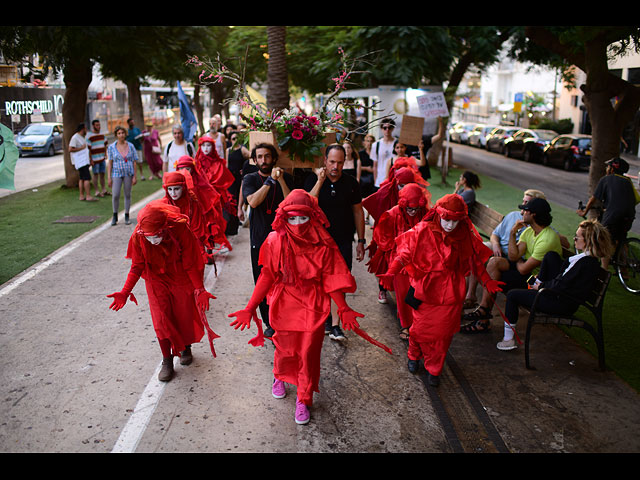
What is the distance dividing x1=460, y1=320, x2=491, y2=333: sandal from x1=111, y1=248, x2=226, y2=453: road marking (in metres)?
3.15

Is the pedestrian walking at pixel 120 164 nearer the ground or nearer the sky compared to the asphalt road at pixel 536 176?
nearer the sky

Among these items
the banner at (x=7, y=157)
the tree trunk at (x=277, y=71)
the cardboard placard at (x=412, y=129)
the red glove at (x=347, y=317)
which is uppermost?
the tree trunk at (x=277, y=71)

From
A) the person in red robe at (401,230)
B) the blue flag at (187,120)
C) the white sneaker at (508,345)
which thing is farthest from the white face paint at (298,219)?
the blue flag at (187,120)

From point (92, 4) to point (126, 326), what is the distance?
3.44 meters

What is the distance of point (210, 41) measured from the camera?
21.9 meters

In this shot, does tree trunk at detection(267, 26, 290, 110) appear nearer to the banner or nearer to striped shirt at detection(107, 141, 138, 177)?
striped shirt at detection(107, 141, 138, 177)

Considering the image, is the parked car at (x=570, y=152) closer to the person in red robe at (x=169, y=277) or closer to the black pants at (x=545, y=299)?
the black pants at (x=545, y=299)

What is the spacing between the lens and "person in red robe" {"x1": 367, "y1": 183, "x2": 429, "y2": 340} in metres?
6.14

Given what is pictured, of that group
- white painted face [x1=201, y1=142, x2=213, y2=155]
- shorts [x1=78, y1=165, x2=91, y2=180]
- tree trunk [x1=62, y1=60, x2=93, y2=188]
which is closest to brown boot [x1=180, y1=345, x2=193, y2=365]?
white painted face [x1=201, y1=142, x2=213, y2=155]

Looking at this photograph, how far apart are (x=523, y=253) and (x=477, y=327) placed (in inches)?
37.8

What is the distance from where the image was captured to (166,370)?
5.37 meters

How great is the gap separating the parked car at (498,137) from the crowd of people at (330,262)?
26.8 metres

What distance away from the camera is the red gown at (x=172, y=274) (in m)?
5.06

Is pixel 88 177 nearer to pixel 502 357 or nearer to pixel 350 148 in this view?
pixel 350 148
